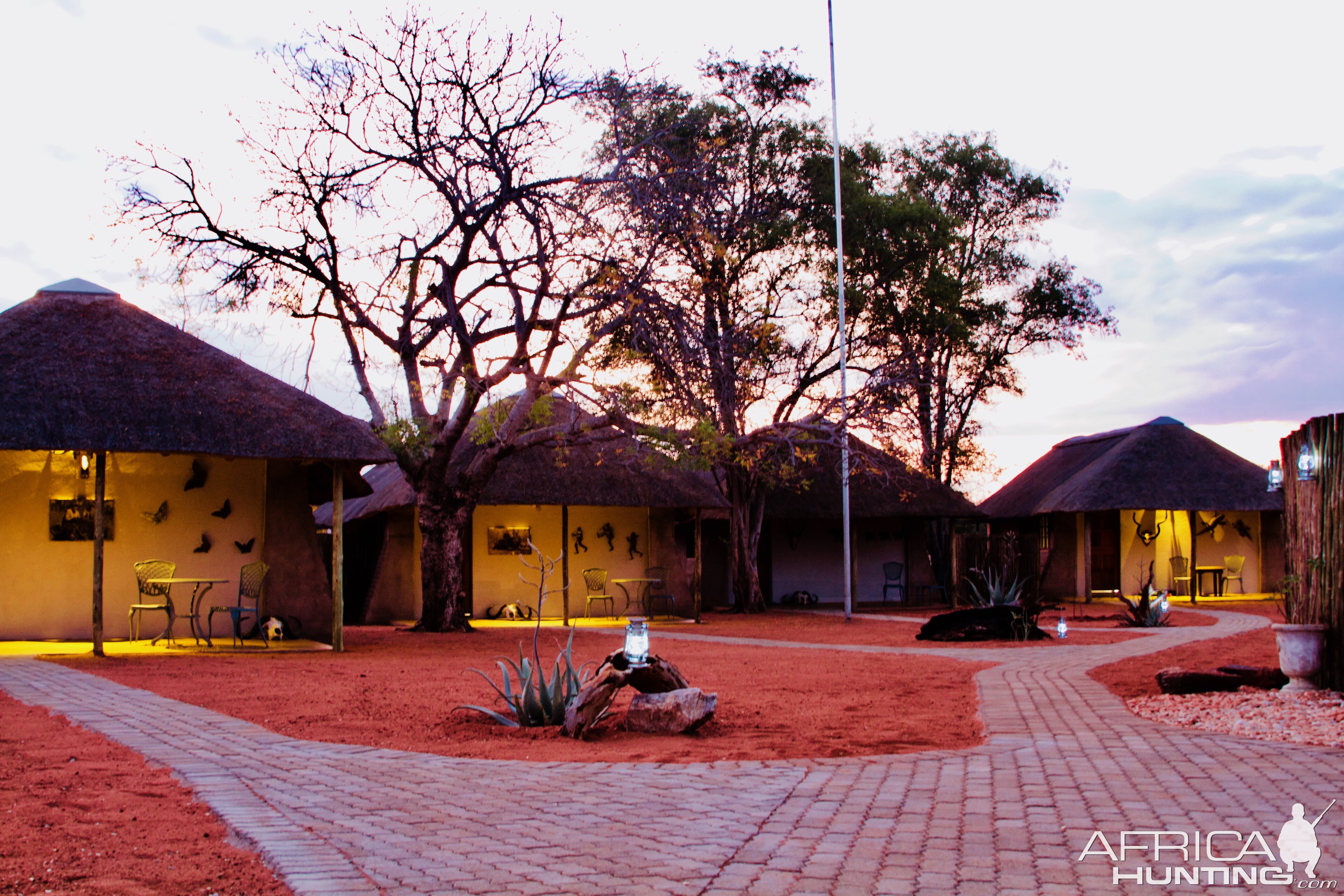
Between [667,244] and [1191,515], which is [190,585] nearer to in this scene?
[667,244]

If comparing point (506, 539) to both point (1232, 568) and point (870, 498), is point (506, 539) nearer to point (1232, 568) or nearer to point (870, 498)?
point (870, 498)

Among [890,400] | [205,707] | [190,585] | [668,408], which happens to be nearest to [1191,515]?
[890,400]

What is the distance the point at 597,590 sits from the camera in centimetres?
2159

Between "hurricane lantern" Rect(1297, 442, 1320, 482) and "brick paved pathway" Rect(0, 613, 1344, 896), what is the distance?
105 inches

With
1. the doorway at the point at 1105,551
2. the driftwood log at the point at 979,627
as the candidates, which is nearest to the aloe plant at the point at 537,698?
the driftwood log at the point at 979,627

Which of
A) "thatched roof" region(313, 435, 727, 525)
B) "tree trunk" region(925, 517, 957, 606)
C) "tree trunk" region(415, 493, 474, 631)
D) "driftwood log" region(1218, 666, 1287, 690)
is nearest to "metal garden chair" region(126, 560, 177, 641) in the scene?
"tree trunk" region(415, 493, 474, 631)

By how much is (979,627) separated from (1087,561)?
35.7ft

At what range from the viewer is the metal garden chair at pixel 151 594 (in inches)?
532

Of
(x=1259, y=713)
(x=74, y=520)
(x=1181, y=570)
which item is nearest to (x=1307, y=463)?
(x=1259, y=713)

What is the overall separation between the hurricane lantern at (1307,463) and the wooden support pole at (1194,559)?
16.6 metres

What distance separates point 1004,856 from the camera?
431 cm

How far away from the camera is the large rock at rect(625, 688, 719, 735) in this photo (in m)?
7.47

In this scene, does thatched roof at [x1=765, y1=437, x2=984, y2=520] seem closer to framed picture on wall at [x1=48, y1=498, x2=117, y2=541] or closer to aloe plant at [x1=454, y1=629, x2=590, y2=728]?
framed picture on wall at [x1=48, y1=498, x2=117, y2=541]

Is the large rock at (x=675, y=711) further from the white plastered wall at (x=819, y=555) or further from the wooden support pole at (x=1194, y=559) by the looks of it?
the wooden support pole at (x=1194, y=559)
